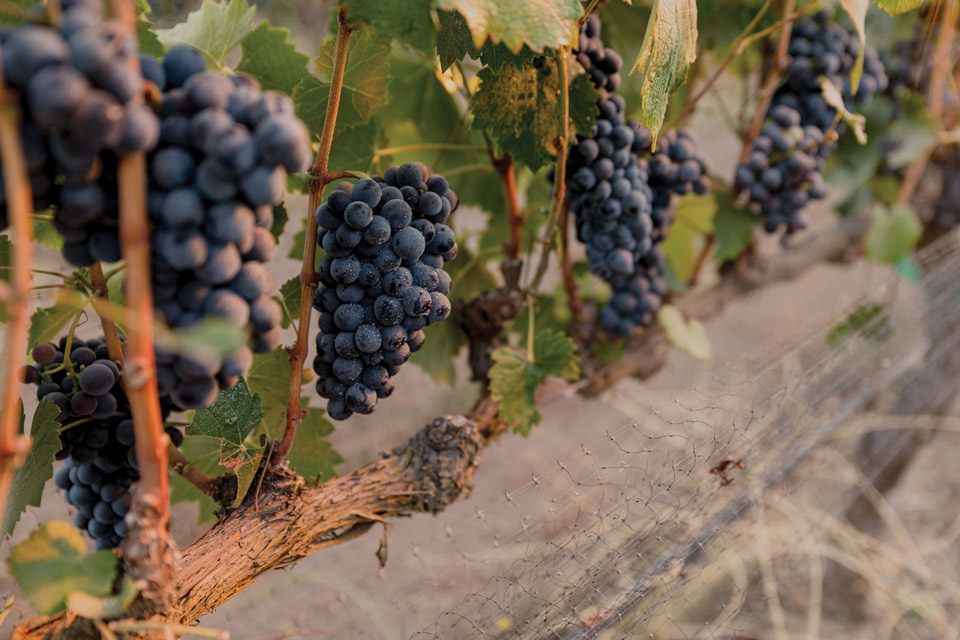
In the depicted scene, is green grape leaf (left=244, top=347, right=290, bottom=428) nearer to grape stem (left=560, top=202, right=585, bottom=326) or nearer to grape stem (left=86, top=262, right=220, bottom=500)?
grape stem (left=86, top=262, right=220, bottom=500)

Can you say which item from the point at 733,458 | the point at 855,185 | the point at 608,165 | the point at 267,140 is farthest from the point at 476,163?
the point at 855,185

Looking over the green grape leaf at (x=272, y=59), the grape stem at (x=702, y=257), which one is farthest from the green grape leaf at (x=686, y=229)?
the green grape leaf at (x=272, y=59)

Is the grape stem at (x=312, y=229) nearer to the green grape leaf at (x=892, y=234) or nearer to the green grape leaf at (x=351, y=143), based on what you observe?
the green grape leaf at (x=351, y=143)

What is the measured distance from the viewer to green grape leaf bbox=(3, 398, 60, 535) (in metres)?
0.52

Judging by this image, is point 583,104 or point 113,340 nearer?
point 113,340

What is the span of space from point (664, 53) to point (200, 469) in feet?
2.00

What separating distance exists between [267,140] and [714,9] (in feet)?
2.59

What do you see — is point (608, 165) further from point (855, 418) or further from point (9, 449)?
point (855, 418)

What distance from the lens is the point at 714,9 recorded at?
902 mm

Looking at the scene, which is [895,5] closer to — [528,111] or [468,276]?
[528,111]

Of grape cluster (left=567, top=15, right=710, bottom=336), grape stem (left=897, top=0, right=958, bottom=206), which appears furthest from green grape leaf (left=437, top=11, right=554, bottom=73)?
grape stem (left=897, top=0, right=958, bottom=206)

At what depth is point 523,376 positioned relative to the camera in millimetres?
809

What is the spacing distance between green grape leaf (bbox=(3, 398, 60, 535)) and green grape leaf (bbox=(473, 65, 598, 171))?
1.51 feet

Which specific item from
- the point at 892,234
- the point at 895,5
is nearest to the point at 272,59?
the point at 895,5
